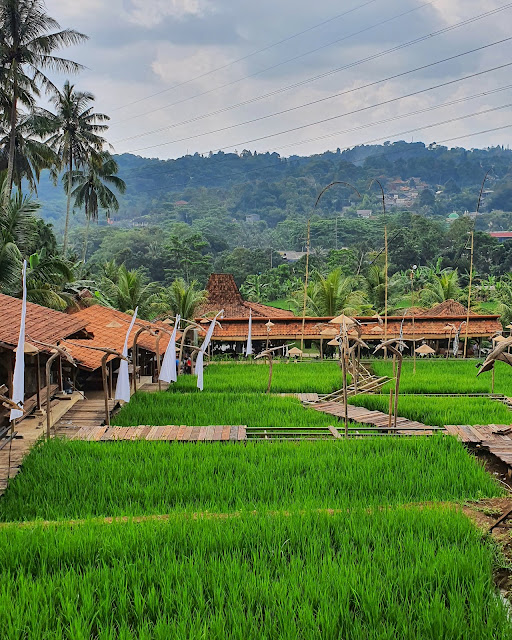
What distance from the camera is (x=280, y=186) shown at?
111812 mm

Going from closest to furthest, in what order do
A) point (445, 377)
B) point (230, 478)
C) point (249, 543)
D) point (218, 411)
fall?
point (249, 543) < point (230, 478) < point (218, 411) < point (445, 377)

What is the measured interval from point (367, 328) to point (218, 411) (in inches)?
520

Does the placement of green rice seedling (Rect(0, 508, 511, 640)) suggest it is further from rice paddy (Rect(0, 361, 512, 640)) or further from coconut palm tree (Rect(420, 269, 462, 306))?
coconut palm tree (Rect(420, 269, 462, 306))

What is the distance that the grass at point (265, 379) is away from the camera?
15.4 metres

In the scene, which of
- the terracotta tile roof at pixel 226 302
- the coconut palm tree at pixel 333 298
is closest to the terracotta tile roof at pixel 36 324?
the coconut palm tree at pixel 333 298

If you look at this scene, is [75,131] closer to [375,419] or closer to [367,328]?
[367,328]

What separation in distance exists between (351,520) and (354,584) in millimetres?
1268

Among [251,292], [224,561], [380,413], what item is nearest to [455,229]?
[251,292]

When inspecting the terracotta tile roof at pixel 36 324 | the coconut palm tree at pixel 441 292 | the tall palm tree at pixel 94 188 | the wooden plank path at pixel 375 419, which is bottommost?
the wooden plank path at pixel 375 419

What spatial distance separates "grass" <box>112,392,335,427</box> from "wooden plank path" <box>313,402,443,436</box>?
0.46m

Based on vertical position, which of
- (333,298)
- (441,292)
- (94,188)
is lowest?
(333,298)

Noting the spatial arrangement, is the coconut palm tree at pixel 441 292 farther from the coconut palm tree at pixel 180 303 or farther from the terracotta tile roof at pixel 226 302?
the coconut palm tree at pixel 180 303

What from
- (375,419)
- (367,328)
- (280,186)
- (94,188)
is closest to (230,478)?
(375,419)

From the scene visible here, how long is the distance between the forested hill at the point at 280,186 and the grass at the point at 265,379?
7813 centimetres
